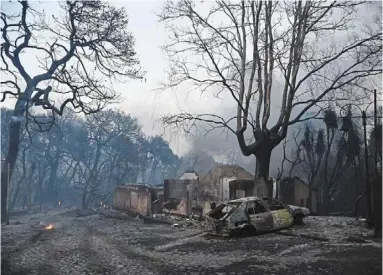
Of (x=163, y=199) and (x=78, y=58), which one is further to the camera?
(x=163, y=199)

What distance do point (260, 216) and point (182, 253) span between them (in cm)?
320

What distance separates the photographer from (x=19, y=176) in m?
17.3

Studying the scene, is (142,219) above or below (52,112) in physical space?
below

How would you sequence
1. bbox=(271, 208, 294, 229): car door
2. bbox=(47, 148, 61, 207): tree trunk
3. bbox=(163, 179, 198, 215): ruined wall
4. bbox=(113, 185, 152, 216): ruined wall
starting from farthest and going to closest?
bbox=(47, 148, 61, 207): tree trunk → bbox=(113, 185, 152, 216): ruined wall → bbox=(163, 179, 198, 215): ruined wall → bbox=(271, 208, 294, 229): car door

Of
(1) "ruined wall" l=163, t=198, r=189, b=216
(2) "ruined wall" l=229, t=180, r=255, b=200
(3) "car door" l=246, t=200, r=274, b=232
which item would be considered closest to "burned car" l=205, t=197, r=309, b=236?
(3) "car door" l=246, t=200, r=274, b=232

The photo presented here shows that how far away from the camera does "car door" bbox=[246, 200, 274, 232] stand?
386 inches

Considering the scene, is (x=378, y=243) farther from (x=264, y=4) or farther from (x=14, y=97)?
(x=14, y=97)

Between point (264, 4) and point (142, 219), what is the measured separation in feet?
37.7

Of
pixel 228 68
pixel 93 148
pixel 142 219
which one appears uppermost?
pixel 228 68

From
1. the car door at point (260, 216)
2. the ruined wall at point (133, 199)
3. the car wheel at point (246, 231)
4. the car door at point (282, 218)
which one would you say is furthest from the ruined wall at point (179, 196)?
the car wheel at point (246, 231)

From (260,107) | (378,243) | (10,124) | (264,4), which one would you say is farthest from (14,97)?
(378,243)

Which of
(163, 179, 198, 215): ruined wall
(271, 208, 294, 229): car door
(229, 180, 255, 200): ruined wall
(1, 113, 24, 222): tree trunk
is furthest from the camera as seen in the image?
(163, 179, 198, 215): ruined wall

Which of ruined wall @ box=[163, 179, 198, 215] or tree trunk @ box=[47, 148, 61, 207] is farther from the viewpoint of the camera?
tree trunk @ box=[47, 148, 61, 207]

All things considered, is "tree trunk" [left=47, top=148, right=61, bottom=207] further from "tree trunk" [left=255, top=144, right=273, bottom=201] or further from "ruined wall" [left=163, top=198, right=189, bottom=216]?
"tree trunk" [left=255, top=144, right=273, bottom=201]
